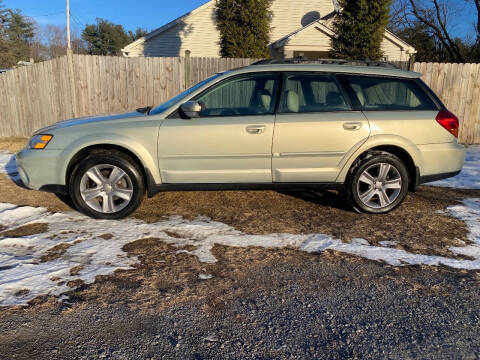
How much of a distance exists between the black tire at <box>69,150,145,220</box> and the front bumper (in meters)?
0.16

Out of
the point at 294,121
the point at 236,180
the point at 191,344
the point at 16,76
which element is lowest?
the point at 191,344

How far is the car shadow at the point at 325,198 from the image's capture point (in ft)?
15.8

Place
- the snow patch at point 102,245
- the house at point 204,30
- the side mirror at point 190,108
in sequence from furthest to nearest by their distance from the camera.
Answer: the house at point 204,30, the side mirror at point 190,108, the snow patch at point 102,245

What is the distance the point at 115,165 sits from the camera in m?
4.13

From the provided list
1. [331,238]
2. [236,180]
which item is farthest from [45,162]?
[331,238]

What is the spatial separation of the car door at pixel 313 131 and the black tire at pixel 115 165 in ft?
5.04

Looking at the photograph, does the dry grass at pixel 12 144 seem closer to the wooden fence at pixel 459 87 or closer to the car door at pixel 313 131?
the car door at pixel 313 131

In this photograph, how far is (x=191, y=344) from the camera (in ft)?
7.30

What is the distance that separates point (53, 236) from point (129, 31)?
220ft

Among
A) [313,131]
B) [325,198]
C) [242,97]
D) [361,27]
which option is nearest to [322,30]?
[361,27]

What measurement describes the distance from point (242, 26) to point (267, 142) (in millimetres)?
8559

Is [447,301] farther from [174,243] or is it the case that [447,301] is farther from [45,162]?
[45,162]

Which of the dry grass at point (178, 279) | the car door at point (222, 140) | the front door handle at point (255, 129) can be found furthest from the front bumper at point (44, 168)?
the front door handle at point (255, 129)

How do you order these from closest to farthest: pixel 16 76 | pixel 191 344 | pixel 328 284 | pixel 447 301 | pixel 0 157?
pixel 191 344 → pixel 447 301 → pixel 328 284 → pixel 0 157 → pixel 16 76
